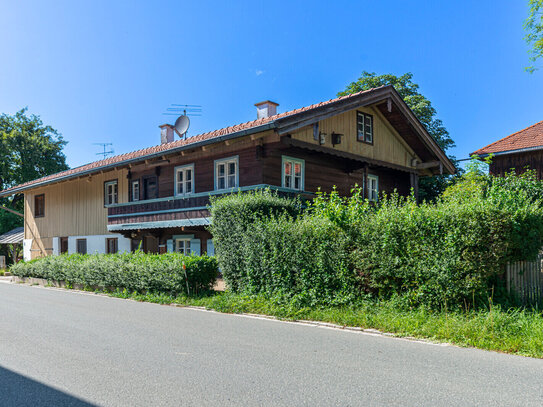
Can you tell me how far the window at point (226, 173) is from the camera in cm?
1759

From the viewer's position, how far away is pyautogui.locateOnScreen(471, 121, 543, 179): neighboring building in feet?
71.5

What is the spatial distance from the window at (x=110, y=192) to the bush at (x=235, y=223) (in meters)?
12.8

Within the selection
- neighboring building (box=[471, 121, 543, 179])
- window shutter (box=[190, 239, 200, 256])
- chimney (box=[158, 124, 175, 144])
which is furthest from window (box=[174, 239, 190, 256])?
neighboring building (box=[471, 121, 543, 179])

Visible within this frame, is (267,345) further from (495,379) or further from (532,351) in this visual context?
(532,351)

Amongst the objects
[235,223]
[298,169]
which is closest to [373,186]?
[298,169]

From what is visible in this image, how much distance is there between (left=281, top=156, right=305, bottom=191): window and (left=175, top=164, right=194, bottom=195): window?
13.2ft

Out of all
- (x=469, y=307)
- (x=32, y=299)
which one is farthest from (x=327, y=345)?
(x=32, y=299)

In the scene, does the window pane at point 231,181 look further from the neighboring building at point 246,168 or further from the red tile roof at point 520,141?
the red tile roof at point 520,141

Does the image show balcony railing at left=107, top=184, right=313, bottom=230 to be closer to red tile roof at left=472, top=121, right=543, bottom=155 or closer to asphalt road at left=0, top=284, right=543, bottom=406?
asphalt road at left=0, top=284, right=543, bottom=406

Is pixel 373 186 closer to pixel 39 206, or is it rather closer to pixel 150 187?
pixel 150 187

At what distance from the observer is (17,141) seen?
43781 mm

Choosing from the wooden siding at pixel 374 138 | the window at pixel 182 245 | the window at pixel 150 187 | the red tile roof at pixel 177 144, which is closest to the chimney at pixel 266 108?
the red tile roof at pixel 177 144

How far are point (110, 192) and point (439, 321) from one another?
20084 millimetres

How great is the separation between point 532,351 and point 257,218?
22.9 feet
